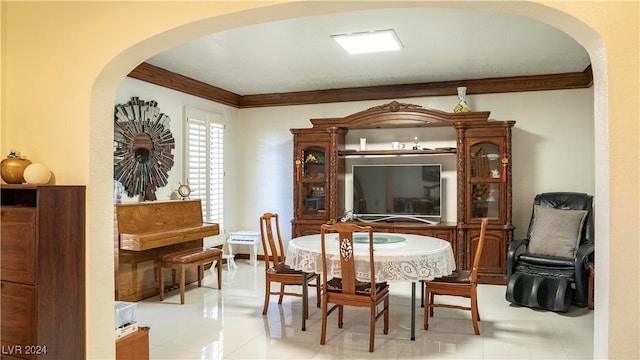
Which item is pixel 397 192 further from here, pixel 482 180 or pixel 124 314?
pixel 124 314

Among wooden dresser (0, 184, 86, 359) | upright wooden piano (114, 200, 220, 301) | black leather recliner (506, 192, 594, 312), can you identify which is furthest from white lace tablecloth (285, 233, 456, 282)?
wooden dresser (0, 184, 86, 359)

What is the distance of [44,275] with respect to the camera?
2.39 m

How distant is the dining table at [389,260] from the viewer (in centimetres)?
348

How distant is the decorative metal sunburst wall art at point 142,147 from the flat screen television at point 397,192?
2534mm

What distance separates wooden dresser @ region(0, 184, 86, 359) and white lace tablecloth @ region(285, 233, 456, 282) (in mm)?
1776

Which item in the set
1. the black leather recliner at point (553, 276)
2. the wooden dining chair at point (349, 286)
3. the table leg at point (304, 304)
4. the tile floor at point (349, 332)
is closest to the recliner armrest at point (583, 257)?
the black leather recliner at point (553, 276)

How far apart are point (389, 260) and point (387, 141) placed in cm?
315

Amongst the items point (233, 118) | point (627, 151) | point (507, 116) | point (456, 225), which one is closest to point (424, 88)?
point (507, 116)

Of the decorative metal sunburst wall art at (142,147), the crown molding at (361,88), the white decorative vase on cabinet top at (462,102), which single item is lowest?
the decorative metal sunburst wall art at (142,147)

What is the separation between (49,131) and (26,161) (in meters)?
0.21

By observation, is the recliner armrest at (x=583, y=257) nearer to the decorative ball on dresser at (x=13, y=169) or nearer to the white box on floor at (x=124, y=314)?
the white box on floor at (x=124, y=314)

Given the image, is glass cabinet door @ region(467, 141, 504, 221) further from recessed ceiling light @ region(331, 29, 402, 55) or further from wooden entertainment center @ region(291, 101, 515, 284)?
recessed ceiling light @ region(331, 29, 402, 55)

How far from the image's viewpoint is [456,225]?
5.70 meters

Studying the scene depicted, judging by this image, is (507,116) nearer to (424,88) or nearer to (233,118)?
(424,88)
